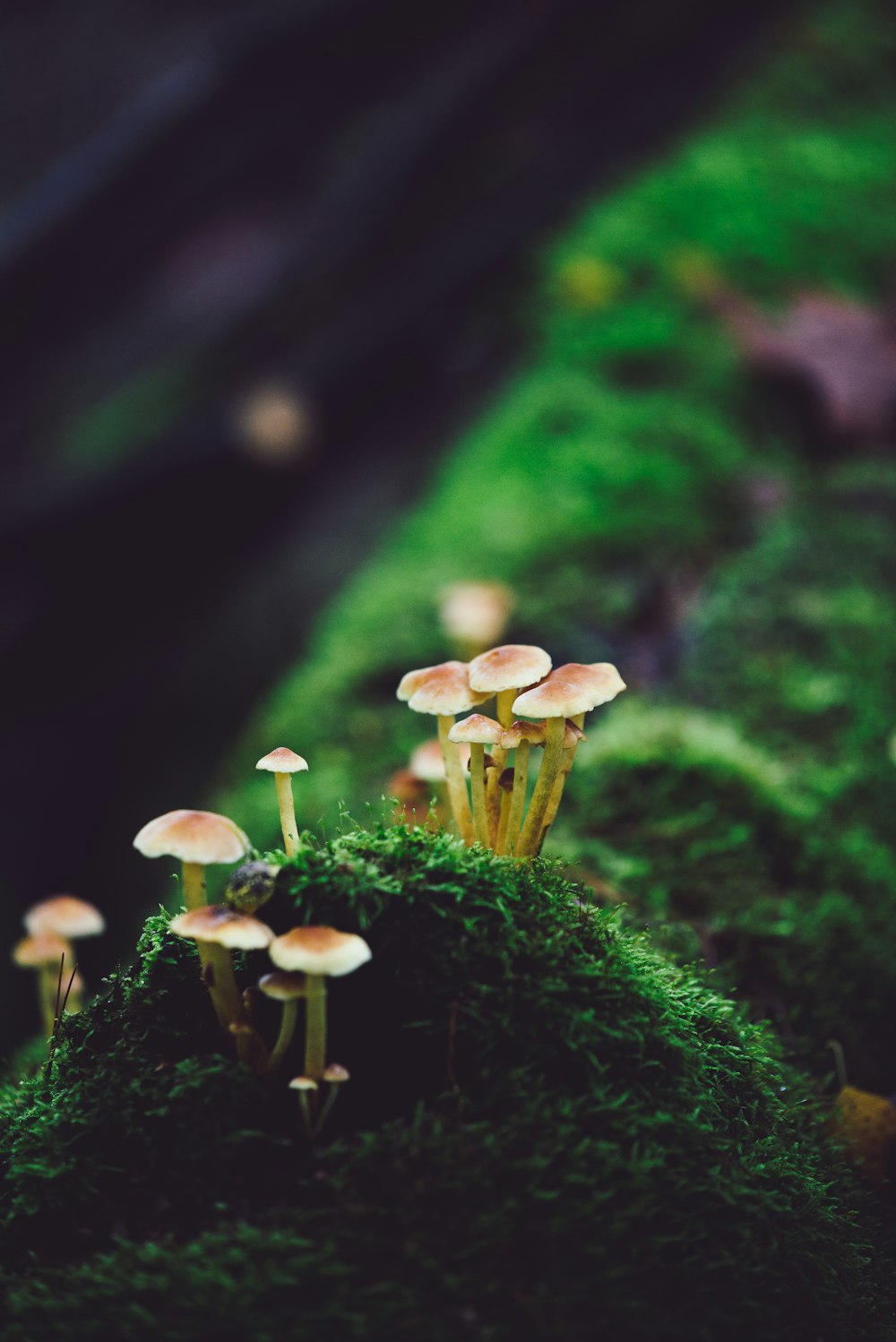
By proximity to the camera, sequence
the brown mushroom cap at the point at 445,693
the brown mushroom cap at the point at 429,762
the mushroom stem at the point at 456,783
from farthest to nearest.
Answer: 1. the brown mushroom cap at the point at 429,762
2. the mushroom stem at the point at 456,783
3. the brown mushroom cap at the point at 445,693

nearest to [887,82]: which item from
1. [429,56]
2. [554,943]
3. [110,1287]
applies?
[429,56]

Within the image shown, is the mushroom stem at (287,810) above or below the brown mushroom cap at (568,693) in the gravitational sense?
below

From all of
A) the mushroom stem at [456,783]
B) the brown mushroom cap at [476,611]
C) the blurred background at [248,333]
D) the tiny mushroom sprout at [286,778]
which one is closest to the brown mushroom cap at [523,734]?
the mushroom stem at [456,783]

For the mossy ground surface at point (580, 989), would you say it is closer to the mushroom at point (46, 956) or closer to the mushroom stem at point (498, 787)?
the mushroom stem at point (498, 787)

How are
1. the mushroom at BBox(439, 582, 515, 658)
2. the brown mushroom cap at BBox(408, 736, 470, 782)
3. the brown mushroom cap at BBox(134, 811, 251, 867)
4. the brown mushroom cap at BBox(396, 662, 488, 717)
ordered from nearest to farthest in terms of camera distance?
the brown mushroom cap at BBox(134, 811, 251, 867)
the brown mushroom cap at BBox(396, 662, 488, 717)
the brown mushroom cap at BBox(408, 736, 470, 782)
the mushroom at BBox(439, 582, 515, 658)

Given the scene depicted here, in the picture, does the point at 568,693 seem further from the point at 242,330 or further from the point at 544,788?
the point at 242,330

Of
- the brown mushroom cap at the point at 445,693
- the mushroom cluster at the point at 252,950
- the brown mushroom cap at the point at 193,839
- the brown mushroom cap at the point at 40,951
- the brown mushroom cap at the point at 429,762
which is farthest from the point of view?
the brown mushroom cap at the point at 40,951

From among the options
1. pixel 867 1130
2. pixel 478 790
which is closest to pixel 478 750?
pixel 478 790

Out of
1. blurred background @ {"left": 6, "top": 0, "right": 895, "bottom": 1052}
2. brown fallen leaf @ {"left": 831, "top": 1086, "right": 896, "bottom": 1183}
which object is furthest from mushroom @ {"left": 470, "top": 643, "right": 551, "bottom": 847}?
blurred background @ {"left": 6, "top": 0, "right": 895, "bottom": 1052}

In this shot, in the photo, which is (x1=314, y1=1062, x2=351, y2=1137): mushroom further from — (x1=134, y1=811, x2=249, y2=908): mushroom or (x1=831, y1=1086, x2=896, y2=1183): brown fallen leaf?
(x1=831, y1=1086, x2=896, y2=1183): brown fallen leaf
